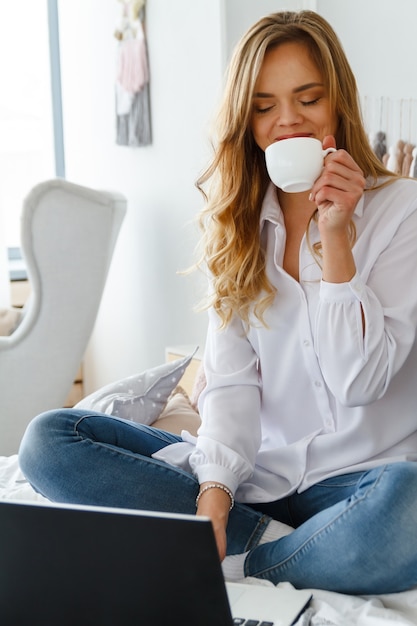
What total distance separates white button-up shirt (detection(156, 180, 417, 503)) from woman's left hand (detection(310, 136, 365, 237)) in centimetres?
9

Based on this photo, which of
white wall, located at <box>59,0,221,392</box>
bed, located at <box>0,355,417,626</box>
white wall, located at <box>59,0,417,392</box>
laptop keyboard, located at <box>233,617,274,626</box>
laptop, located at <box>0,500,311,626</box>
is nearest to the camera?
laptop, located at <box>0,500,311,626</box>

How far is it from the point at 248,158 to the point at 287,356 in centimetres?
37

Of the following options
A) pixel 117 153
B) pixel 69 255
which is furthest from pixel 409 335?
pixel 117 153

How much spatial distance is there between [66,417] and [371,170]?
655 millimetres

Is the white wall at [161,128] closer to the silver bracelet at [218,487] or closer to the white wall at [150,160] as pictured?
the white wall at [150,160]

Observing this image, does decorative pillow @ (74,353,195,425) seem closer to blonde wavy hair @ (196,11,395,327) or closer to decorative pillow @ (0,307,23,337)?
blonde wavy hair @ (196,11,395,327)

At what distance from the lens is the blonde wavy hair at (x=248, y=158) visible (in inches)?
61.1

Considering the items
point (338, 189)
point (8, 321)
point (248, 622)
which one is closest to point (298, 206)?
point (338, 189)

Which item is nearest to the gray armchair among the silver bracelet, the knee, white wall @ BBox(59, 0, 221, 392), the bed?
white wall @ BBox(59, 0, 221, 392)

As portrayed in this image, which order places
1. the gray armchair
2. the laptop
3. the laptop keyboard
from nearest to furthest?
1. the laptop
2. the laptop keyboard
3. the gray armchair

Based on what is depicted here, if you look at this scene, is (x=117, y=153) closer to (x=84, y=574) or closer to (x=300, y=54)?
(x=300, y=54)

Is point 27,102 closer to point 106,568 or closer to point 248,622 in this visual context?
point 248,622

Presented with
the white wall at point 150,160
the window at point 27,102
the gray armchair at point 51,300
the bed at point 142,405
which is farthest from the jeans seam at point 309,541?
the window at point 27,102

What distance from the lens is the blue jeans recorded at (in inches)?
51.7
